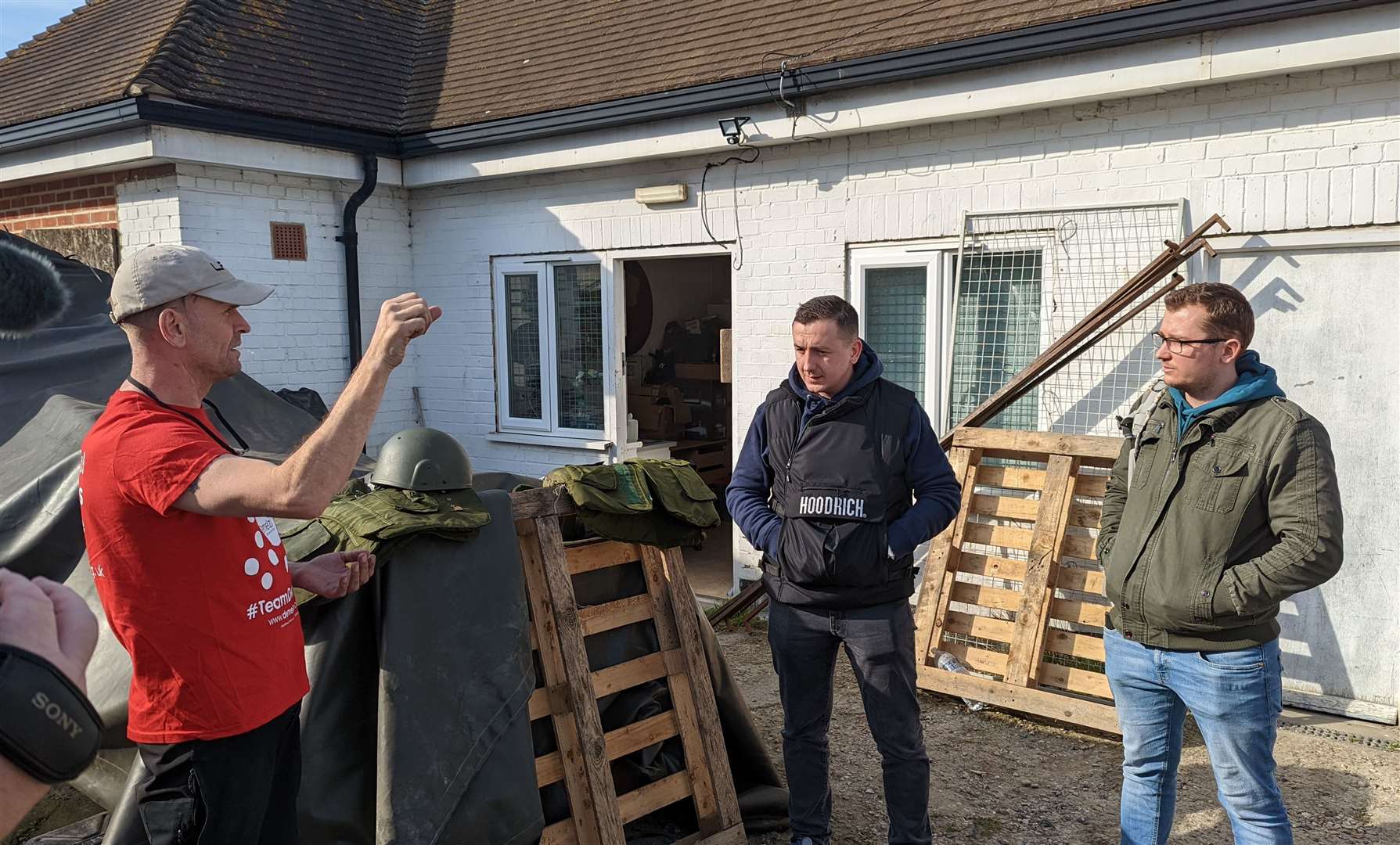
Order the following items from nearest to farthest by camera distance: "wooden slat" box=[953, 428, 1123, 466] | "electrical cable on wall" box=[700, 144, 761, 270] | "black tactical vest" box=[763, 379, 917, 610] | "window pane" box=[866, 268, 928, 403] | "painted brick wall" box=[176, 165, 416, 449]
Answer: "black tactical vest" box=[763, 379, 917, 610] → "wooden slat" box=[953, 428, 1123, 466] → "window pane" box=[866, 268, 928, 403] → "electrical cable on wall" box=[700, 144, 761, 270] → "painted brick wall" box=[176, 165, 416, 449]

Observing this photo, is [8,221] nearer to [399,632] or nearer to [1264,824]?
[399,632]

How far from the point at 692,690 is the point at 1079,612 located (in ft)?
7.51

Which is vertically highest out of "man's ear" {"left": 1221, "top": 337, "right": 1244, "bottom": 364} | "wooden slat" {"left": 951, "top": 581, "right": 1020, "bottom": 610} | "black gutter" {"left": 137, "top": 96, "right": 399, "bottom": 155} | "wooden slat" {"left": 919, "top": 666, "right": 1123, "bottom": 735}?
"black gutter" {"left": 137, "top": 96, "right": 399, "bottom": 155}

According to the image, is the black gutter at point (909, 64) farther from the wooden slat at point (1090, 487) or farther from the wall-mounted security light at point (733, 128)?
the wooden slat at point (1090, 487)

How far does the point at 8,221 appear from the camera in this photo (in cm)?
771

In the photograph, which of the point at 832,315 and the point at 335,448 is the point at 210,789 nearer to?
the point at 335,448

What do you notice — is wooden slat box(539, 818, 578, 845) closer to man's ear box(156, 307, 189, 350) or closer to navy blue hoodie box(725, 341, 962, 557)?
navy blue hoodie box(725, 341, 962, 557)

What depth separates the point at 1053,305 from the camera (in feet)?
18.0

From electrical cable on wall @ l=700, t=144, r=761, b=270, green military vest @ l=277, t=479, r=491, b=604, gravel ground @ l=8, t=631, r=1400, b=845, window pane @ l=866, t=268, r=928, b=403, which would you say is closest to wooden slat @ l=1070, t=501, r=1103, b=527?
gravel ground @ l=8, t=631, r=1400, b=845

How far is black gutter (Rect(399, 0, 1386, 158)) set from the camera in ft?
15.0

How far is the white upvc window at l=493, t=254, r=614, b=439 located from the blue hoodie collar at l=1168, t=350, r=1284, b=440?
16.2 feet

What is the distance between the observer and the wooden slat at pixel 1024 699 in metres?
4.62

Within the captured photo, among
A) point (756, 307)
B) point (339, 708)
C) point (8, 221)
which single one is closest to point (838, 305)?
point (339, 708)

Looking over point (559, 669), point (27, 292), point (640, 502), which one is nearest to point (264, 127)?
point (27, 292)
